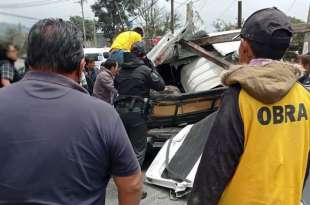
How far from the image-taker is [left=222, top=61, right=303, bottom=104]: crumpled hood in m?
1.68

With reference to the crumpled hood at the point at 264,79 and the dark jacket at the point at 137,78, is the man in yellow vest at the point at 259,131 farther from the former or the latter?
the dark jacket at the point at 137,78

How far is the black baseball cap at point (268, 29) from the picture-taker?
177cm

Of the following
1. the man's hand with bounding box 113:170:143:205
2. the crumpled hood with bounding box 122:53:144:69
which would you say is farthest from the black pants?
the man's hand with bounding box 113:170:143:205

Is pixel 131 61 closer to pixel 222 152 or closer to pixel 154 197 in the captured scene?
pixel 154 197

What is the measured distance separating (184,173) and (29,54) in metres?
3.26

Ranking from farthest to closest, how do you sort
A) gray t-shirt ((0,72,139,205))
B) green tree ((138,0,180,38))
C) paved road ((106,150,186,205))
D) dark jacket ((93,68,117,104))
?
1. green tree ((138,0,180,38))
2. dark jacket ((93,68,117,104))
3. paved road ((106,150,186,205))
4. gray t-shirt ((0,72,139,205))

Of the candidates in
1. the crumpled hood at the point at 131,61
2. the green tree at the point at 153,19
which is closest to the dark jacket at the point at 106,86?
the crumpled hood at the point at 131,61

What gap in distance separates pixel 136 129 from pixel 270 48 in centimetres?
311

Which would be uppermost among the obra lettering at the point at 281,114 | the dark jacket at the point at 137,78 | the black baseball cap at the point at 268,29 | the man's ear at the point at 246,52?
the black baseball cap at the point at 268,29

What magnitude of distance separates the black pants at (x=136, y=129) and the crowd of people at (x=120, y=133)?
116 inches

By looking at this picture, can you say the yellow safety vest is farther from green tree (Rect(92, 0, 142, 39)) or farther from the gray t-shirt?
green tree (Rect(92, 0, 142, 39))

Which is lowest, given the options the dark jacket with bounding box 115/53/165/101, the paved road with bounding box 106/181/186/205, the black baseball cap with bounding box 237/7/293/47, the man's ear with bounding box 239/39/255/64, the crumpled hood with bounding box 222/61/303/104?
the paved road with bounding box 106/181/186/205

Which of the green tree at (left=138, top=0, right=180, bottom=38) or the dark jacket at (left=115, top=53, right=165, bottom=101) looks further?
the green tree at (left=138, top=0, right=180, bottom=38)

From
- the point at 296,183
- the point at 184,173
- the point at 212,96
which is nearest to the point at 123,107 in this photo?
the point at 184,173
